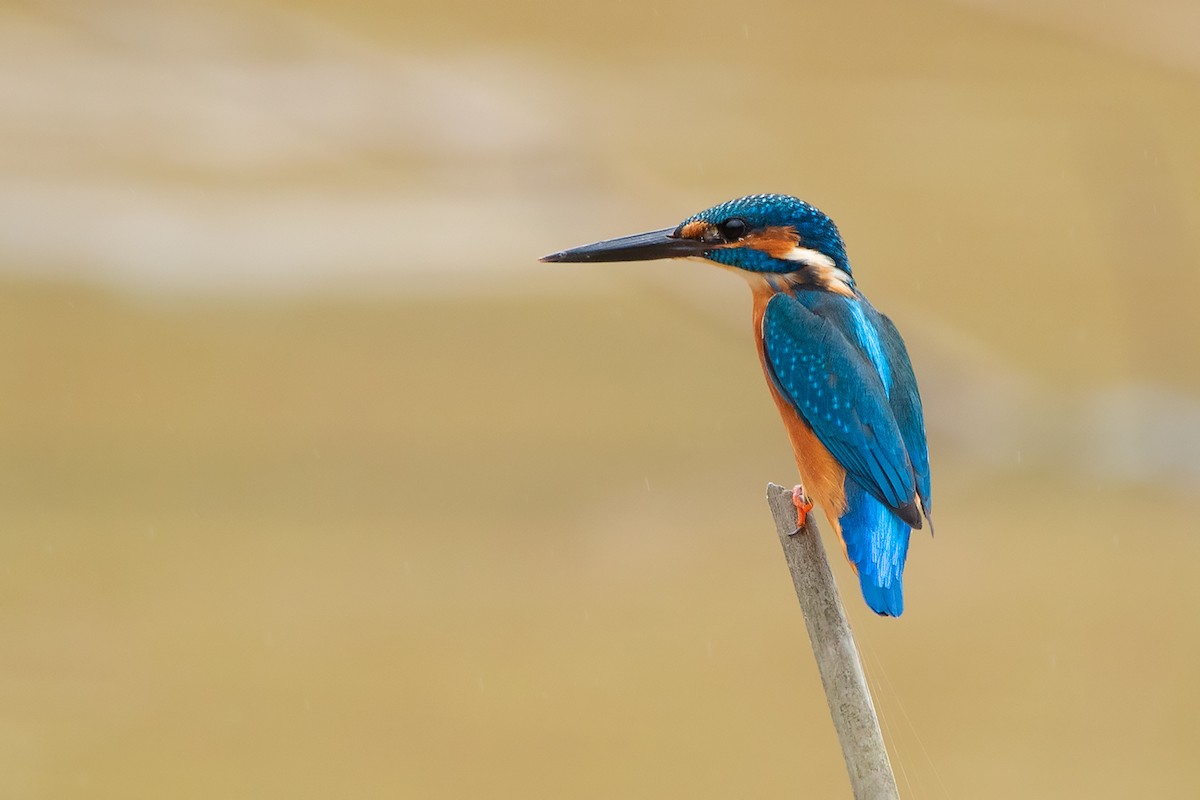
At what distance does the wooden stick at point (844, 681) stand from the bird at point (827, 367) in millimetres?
98

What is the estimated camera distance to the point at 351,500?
23.4 ft

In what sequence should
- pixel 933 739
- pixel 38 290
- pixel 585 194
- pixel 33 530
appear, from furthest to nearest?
1. pixel 38 290
2. pixel 33 530
3. pixel 933 739
4. pixel 585 194

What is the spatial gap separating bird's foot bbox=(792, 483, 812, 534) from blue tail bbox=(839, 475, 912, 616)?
4 centimetres

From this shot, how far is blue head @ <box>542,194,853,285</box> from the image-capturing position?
1773mm

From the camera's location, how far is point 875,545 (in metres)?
1.57

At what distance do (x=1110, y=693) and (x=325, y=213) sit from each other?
5273 mm

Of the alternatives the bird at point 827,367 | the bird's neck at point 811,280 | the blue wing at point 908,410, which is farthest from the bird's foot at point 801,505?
the bird's neck at point 811,280

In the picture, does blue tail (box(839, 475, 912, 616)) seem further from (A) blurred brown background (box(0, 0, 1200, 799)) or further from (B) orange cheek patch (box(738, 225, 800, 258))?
(A) blurred brown background (box(0, 0, 1200, 799))

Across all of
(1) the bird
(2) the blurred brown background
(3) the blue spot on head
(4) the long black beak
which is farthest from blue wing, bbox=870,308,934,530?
(2) the blurred brown background

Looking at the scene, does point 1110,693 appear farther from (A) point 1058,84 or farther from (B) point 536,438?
(A) point 1058,84

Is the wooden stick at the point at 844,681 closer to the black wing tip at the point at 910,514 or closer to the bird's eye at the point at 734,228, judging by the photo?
Result: the black wing tip at the point at 910,514

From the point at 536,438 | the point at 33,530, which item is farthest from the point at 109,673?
the point at 536,438

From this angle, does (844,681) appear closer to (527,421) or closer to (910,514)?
(910,514)

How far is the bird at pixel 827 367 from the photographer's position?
1601mm
